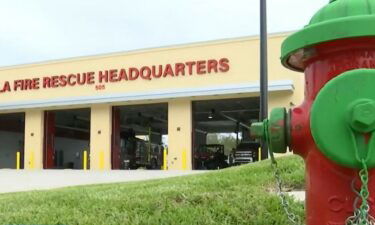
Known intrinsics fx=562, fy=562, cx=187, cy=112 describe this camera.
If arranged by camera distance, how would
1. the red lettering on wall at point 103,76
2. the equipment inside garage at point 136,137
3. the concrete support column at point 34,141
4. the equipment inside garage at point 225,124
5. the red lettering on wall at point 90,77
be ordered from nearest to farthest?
the red lettering on wall at point 103,76 < the red lettering on wall at point 90,77 < the equipment inside garage at point 136,137 < the concrete support column at point 34,141 < the equipment inside garage at point 225,124

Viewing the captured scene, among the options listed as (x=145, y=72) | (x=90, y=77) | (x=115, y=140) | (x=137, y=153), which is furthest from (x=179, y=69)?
(x=137, y=153)

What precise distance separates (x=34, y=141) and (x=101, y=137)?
426 centimetres

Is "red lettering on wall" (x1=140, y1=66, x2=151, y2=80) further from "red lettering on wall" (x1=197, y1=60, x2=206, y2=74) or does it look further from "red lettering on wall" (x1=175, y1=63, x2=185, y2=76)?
"red lettering on wall" (x1=197, y1=60, x2=206, y2=74)

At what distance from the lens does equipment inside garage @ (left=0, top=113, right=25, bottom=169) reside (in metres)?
39.6

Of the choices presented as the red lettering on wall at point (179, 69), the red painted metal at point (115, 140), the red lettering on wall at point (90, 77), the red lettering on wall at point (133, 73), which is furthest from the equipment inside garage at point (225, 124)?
the red lettering on wall at point (90, 77)

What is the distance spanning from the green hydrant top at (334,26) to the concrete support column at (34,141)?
92.0 ft

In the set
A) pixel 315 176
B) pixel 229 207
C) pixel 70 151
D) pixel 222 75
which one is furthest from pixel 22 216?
pixel 70 151

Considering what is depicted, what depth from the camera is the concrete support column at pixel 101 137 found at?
→ 26812 millimetres

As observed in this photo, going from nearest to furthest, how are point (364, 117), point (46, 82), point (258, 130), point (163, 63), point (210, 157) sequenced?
point (364, 117) → point (258, 130) → point (163, 63) → point (46, 82) → point (210, 157)

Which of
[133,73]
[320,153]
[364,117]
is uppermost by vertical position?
[133,73]

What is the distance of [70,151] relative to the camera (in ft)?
155

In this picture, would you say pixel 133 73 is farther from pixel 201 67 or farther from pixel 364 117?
pixel 364 117

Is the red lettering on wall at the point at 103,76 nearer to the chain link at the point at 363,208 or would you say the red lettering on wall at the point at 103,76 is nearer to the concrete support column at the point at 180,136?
the concrete support column at the point at 180,136

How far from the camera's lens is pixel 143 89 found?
2639cm
